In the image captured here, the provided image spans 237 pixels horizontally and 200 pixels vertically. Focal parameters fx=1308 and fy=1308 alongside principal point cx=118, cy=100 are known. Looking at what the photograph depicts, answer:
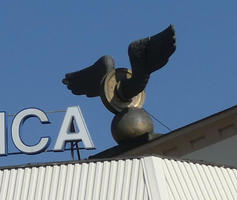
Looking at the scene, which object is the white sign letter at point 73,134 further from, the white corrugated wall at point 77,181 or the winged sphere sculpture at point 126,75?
the white corrugated wall at point 77,181

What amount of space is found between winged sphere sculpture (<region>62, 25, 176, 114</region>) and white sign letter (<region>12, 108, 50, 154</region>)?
631cm

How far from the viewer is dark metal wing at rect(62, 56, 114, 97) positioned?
2389 inches

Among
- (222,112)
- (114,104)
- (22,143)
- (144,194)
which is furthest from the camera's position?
(114,104)

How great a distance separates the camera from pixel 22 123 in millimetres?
52656

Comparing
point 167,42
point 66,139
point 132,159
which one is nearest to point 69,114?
point 66,139

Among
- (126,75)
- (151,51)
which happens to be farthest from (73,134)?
(126,75)

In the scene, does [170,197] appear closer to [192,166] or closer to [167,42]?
[192,166]

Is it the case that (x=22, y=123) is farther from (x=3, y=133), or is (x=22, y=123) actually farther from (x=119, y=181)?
(x=119, y=181)

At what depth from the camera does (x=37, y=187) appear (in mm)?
43719

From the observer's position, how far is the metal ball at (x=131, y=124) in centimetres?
5756

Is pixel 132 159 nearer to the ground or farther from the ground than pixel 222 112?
nearer to the ground

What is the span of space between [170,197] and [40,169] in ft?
16.3

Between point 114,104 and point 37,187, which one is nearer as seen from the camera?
point 37,187

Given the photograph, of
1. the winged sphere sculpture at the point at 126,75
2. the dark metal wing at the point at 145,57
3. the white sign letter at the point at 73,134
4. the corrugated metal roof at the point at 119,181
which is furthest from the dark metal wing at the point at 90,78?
the corrugated metal roof at the point at 119,181
